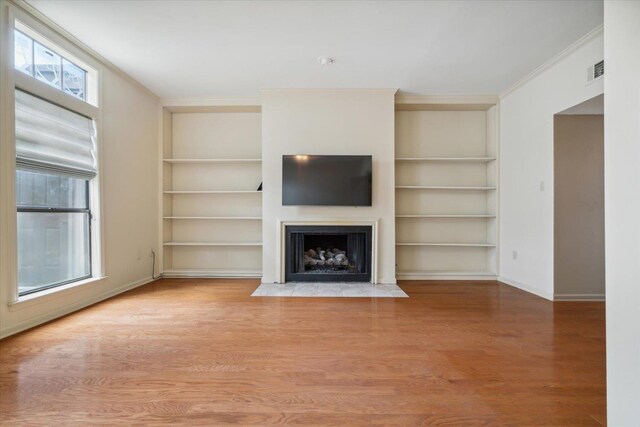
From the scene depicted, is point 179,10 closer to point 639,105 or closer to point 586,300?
point 639,105

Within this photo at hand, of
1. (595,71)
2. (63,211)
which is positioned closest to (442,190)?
(595,71)

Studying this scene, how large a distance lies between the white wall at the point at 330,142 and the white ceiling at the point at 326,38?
278mm

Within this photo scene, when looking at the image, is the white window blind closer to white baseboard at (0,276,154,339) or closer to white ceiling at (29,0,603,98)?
white ceiling at (29,0,603,98)

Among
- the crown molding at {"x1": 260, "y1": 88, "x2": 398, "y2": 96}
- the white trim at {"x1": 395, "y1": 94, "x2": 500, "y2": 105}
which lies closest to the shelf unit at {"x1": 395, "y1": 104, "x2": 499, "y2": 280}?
the white trim at {"x1": 395, "y1": 94, "x2": 500, "y2": 105}

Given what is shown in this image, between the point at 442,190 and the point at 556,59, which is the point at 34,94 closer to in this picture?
the point at 442,190

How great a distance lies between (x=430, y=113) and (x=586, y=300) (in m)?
2.98

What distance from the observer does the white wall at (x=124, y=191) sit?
10.1 ft

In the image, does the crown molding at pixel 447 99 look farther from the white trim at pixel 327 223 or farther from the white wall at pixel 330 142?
the white trim at pixel 327 223

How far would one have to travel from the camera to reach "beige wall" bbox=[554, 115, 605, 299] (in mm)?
3160

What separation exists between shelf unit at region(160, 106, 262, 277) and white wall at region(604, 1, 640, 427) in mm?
3970

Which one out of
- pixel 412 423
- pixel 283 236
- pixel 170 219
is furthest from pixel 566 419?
pixel 170 219

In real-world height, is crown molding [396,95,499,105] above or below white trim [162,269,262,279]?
above

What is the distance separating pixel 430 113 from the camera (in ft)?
14.4

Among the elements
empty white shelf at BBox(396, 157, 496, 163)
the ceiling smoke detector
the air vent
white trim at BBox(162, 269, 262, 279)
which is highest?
the ceiling smoke detector
